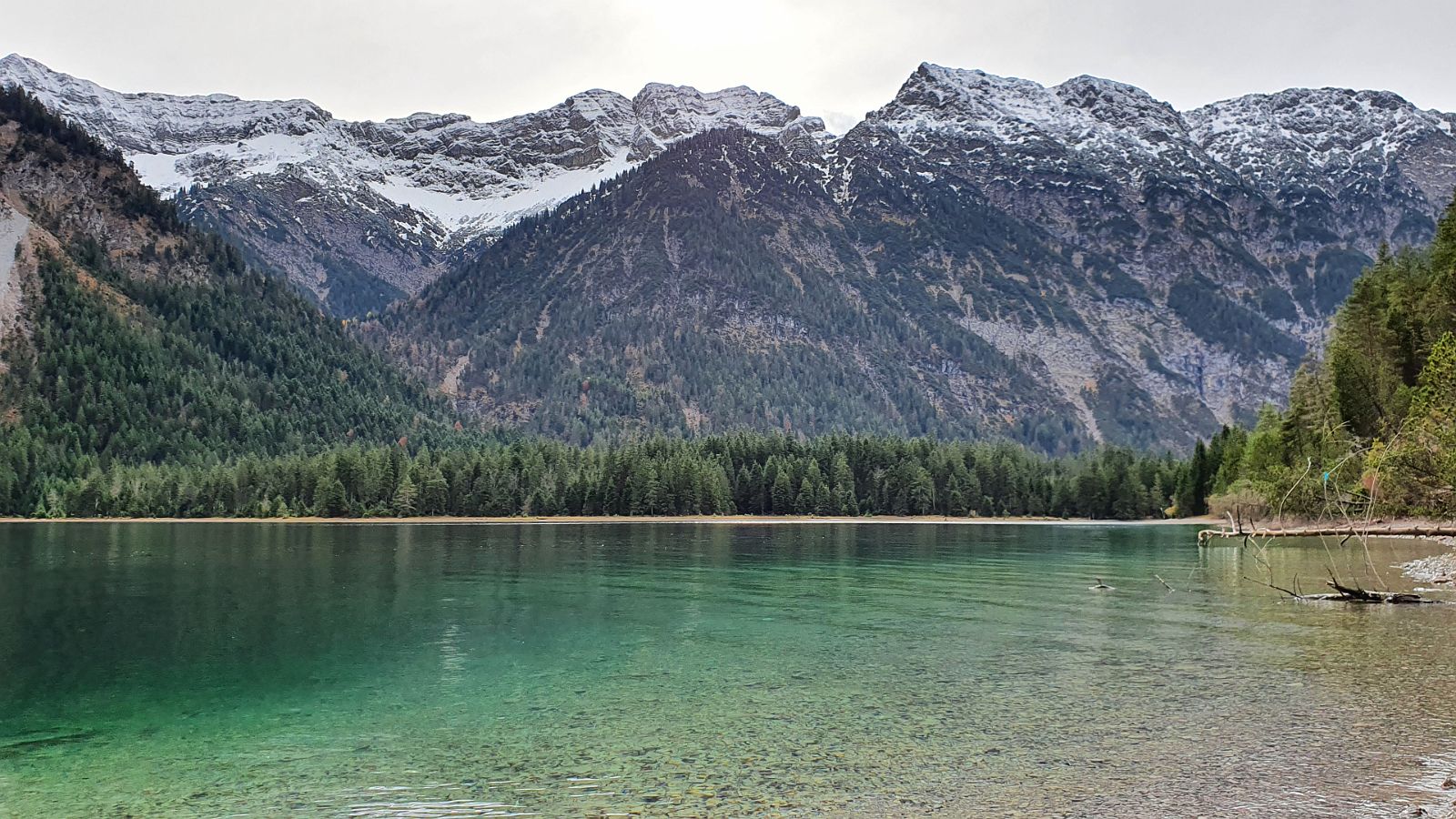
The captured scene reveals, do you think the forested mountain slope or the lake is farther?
the forested mountain slope

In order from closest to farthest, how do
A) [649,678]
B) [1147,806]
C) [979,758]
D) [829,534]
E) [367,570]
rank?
[1147,806]
[979,758]
[649,678]
[367,570]
[829,534]

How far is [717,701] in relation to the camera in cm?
3209

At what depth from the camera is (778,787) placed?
74.3 ft

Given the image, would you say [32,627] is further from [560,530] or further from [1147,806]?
[560,530]

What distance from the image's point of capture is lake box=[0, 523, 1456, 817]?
73.4ft

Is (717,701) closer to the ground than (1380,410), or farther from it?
closer to the ground

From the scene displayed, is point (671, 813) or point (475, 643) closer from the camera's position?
point (671, 813)

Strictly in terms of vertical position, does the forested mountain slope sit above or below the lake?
above

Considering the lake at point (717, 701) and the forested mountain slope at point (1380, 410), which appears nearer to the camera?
the lake at point (717, 701)

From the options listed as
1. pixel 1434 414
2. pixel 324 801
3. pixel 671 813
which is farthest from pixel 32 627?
pixel 1434 414

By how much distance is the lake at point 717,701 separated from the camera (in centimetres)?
2238

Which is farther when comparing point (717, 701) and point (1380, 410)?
point (1380, 410)

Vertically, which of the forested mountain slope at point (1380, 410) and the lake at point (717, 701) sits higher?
the forested mountain slope at point (1380, 410)

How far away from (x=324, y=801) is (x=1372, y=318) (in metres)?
104
